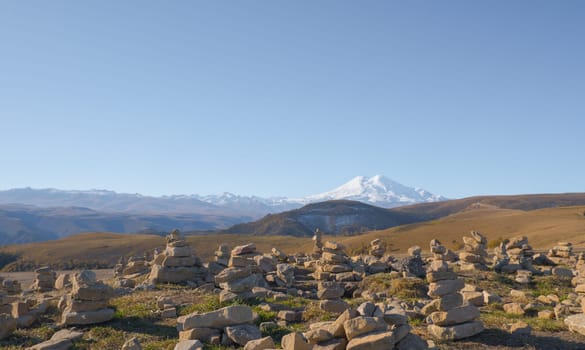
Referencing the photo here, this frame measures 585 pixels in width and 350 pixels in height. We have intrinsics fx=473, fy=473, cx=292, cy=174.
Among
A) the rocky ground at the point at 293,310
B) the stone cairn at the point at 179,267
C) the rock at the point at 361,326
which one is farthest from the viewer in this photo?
the stone cairn at the point at 179,267

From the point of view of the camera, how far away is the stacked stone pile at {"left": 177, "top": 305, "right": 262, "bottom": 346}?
10.8 metres

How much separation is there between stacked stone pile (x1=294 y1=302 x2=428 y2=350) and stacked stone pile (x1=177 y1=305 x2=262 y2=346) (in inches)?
67.2

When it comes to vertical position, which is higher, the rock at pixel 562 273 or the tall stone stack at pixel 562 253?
the tall stone stack at pixel 562 253

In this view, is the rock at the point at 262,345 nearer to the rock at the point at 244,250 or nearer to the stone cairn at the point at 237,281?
the stone cairn at the point at 237,281

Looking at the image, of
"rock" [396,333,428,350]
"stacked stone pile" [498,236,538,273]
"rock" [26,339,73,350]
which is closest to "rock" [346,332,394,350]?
"rock" [396,333,428,350]

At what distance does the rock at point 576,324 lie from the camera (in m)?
11.4

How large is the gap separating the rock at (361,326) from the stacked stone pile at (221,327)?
2.59 m

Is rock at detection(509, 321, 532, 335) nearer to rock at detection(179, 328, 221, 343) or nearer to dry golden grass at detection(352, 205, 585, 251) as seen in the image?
rock at detection(179, 328, 221, 343)

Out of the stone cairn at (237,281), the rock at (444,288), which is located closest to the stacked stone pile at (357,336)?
the rock at (444,288)

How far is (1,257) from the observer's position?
182ft

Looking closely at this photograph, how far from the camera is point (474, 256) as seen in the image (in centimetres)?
2462

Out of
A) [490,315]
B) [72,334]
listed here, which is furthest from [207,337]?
[490,315]

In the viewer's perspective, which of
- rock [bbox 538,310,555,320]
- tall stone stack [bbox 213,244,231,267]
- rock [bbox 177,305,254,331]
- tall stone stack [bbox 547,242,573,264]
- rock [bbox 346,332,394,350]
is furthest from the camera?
tall stone stack [bbox 547,242,573,264]

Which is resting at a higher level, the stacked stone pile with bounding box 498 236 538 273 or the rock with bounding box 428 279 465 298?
the rock with bounding box 428 279 465 298
